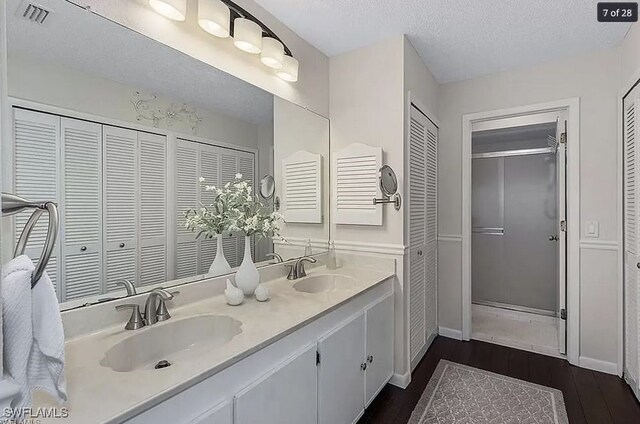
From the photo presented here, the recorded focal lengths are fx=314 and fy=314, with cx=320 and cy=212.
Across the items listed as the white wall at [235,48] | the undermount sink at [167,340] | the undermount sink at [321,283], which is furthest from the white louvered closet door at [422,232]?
the undermount sink at [167,340]

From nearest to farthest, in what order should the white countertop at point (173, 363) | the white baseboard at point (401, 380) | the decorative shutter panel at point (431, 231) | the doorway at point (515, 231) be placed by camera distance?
1. the white countertop at point (173, 363)
2. the white baseboard at point (401, 380)
3. the decorative shutter panel at point (431, 231)
4. the doorway at point (515, 231)

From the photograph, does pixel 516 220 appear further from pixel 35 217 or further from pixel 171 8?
pixel 35 217

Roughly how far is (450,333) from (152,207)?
2.81 meters

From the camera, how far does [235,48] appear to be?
1.72 meters

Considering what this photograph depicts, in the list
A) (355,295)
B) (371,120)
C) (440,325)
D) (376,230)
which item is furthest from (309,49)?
(440,325)

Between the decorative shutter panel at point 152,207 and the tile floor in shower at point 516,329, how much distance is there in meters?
2.85

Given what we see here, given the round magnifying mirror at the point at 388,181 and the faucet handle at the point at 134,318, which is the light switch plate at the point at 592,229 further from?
the faucet handle at the point at 134,318

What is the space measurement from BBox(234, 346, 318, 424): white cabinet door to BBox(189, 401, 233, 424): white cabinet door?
0.03 meters

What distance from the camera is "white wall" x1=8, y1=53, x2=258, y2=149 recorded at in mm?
1029

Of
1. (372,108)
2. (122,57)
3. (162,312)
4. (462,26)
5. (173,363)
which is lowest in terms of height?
(173,363)

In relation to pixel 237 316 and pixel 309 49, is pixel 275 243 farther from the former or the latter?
pixel 309 49

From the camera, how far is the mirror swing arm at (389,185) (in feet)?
6.93

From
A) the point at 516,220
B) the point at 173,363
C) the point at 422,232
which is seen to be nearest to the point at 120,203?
the point at 173,363

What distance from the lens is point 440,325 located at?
10.0ft
